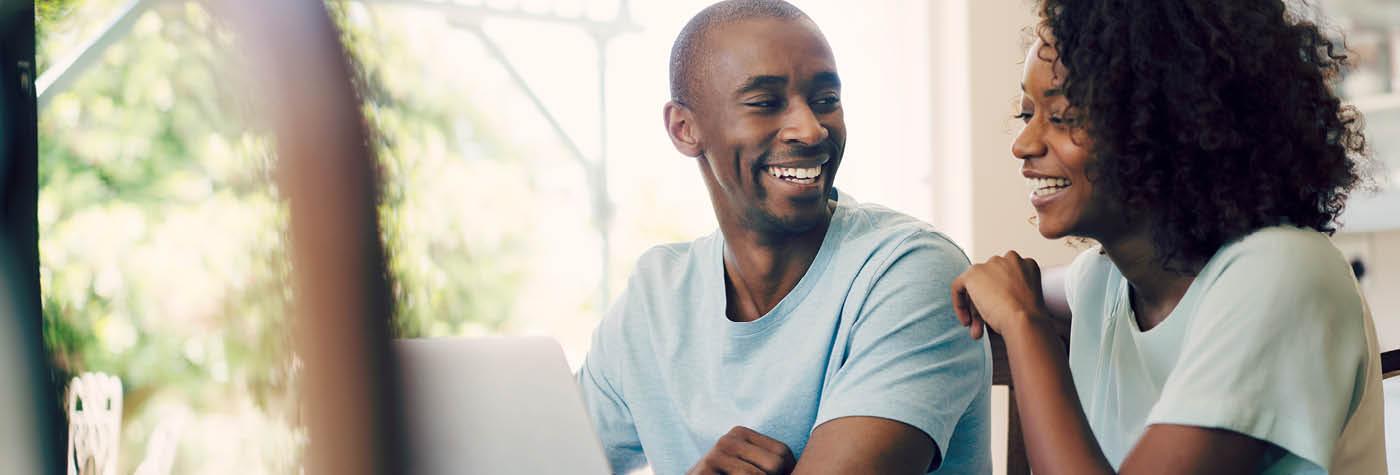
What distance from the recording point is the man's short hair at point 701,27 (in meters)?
1.20

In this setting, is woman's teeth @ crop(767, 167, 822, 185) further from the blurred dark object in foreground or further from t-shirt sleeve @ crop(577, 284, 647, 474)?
the blurred dark object in foreground

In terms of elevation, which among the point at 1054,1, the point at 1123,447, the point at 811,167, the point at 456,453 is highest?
the point at 1054,1

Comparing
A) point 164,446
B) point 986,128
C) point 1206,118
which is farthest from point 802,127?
point 986,128

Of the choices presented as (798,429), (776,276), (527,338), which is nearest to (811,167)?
(776,276)

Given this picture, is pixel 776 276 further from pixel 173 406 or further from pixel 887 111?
pixel 887 111

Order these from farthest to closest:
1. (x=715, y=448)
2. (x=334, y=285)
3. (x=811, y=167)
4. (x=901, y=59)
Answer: (x=901, y=59) < (x=811, y=167) < (x=715, y=448) < (x=334, y=285)

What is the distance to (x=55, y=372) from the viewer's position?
20cm

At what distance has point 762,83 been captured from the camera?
1179 millimetres

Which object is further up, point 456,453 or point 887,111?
point 887,111

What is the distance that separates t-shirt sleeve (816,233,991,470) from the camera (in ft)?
3.28

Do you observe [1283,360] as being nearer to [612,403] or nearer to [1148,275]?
[1148,275]

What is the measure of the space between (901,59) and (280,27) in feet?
8.88

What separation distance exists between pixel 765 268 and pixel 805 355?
6.0 inches

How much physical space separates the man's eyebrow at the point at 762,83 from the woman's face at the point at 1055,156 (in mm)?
251
